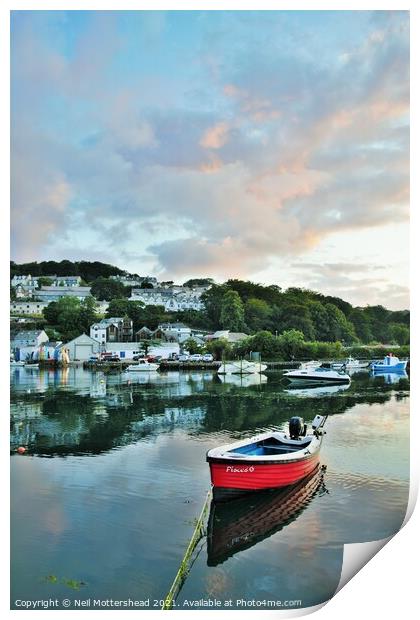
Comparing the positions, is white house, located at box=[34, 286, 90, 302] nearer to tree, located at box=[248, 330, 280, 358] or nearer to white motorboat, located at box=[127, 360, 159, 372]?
tree, located at box=[248, 330, 280, 358]

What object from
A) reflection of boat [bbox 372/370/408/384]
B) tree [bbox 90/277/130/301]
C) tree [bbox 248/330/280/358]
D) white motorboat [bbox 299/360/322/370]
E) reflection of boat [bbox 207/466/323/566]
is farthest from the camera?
white motorboat [bbox 299/360/322/370]

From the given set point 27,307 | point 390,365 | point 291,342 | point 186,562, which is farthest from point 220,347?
point 186,562

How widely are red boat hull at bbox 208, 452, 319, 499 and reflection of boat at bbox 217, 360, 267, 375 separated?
3.01 m

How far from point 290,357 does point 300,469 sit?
2667mm

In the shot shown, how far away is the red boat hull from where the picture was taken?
4.40 m

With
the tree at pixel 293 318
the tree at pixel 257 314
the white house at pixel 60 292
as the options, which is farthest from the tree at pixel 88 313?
the tree at pixel 293 318

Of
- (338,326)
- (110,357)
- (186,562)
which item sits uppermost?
(338,326)

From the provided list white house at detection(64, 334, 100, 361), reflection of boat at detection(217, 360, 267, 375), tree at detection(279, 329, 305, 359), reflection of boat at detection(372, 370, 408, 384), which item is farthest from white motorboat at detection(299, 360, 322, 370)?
white house at detection(64, 334, 100, 361)

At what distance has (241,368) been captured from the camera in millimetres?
8445

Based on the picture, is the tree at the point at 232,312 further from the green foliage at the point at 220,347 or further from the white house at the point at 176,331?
the white house at the point at 176,331

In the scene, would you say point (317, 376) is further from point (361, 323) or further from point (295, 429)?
point (295, 429)

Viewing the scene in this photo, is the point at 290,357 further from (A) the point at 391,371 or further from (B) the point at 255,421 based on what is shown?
(A) the point at 391,371

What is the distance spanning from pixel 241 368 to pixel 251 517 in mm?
4222
